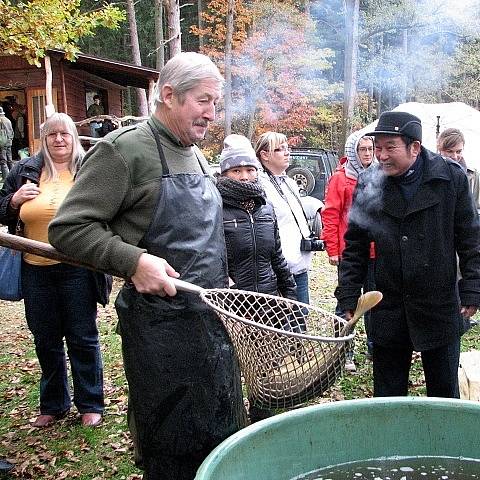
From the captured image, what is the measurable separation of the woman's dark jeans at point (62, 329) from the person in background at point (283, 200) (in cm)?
158

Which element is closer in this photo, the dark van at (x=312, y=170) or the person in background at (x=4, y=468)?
the person in background at (x=4, y=468)

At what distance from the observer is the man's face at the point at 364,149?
5.57 meters

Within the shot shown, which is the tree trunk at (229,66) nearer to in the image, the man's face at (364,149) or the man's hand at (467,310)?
the man's face at (364,149)

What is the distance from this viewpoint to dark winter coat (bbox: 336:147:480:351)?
11.1ft

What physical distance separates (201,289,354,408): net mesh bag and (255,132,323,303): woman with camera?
2.61 meters

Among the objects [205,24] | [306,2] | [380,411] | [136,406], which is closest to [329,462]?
[380,411]

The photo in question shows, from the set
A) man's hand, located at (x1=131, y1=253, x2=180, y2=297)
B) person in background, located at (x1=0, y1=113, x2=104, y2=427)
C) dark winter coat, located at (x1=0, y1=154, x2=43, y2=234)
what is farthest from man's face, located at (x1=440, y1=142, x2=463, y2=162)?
man's hand, located at (x1=131, y1=253, x2=180, y2=297)

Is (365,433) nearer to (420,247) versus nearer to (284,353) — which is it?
(284,353)

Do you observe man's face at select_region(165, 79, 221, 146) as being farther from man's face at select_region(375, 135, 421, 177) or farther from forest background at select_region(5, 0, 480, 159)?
forest background at select_region(5, 0, 480, 159)

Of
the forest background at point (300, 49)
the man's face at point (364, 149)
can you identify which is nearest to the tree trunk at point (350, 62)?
the forest background at point (300, 49)

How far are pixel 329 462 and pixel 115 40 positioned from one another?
110ft

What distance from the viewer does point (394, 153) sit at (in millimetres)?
3361

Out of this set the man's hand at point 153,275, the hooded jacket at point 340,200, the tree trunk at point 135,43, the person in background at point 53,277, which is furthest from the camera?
the tree trunk at point 135,43

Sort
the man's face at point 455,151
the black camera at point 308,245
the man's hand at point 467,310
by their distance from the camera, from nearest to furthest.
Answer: the man's hand at point 467,310 → the black camera at point 308,245 → the man's face at point 455,151
